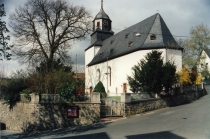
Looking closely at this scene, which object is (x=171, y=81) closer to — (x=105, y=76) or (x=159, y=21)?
(x=159, y=21)

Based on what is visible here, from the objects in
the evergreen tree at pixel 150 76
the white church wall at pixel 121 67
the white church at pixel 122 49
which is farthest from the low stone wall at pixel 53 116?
the white church wall at pixel 121 67

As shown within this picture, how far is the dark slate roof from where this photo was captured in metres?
25.3

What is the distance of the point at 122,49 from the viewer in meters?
29.8

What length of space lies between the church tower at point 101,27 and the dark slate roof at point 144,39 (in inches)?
243

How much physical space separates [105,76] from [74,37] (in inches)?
345

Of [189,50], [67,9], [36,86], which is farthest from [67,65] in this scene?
[189,50]

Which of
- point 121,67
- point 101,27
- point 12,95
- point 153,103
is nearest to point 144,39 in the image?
point 121,67

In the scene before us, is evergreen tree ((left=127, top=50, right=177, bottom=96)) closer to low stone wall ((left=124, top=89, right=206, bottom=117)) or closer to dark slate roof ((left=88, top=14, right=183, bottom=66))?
Answer: low stone wall ((left=124, top=89, right=206, bottom=117))

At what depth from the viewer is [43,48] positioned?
26.5 metres

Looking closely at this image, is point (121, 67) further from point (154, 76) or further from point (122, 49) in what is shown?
point (154, 76)

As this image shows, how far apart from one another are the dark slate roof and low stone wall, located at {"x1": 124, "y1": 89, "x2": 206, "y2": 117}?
663 cm

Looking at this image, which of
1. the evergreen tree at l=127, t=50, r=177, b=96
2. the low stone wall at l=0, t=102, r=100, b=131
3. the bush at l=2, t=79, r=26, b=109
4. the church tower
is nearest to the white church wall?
the church tower

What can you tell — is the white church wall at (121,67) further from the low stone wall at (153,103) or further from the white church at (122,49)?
the low stone wall at (153,103)

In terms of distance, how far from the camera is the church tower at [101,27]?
3912 centimetres
